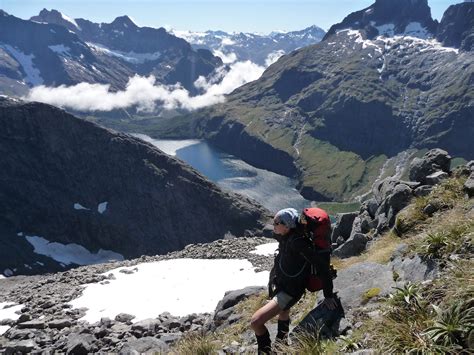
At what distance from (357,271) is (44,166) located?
17605cm

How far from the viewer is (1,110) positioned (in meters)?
166

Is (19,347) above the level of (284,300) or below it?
below

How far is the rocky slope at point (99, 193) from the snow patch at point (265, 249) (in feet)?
343

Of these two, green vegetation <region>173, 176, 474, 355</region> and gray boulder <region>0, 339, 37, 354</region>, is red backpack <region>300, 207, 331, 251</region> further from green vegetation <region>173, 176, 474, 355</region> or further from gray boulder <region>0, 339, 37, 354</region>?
gray boulder <region>0, 339, 37, 354</region>

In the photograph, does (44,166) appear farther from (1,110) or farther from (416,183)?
(416,183)

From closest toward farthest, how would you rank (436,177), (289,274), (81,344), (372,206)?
1. (289,274)
2. (81,344)
3. (436,177)
4. (372,206)

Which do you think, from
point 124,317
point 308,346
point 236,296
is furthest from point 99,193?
point 308,346

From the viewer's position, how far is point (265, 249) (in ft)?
149

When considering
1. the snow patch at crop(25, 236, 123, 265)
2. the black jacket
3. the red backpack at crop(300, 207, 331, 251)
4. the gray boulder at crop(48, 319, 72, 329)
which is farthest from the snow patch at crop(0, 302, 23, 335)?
the snow patch at crop(25, 236, 123, 265)

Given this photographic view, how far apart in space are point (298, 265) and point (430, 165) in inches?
715

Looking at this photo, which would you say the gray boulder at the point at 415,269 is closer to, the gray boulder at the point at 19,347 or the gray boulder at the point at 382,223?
the gray boulder at the point at 382,223

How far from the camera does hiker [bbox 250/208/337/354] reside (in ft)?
34.3

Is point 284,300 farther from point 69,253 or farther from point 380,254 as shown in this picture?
point 69,253

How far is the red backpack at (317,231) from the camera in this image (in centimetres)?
1066
